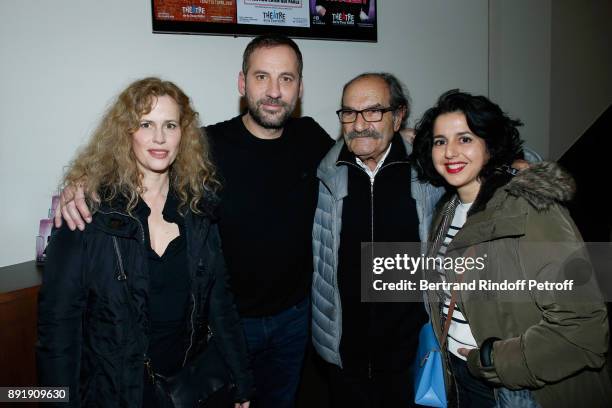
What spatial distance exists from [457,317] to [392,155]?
87 centimetres

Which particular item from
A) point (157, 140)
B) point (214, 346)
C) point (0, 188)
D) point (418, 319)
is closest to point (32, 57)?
point (0, 188)

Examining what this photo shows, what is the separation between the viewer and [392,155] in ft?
6.97

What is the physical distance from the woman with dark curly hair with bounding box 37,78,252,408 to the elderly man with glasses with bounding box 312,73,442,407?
53 cm

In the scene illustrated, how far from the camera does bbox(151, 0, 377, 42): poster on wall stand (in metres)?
2.79

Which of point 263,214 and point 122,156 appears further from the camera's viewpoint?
point 263,214

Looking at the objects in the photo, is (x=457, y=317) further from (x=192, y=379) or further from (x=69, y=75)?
(x=69, y=75)

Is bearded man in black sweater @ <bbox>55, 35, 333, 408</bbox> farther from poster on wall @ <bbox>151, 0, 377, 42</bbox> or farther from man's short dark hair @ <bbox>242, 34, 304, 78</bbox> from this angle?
poster on wall @ <bbox>151, 0, 377, 42</bbox>

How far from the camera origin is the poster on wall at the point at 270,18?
2.79 metres

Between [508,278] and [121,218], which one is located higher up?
[121,218]

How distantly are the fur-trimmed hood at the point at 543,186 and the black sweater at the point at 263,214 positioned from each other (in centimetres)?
106

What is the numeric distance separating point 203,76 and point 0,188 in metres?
1.47

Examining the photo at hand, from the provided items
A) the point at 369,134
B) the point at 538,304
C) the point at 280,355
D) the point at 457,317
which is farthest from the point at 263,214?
the point at 538,304

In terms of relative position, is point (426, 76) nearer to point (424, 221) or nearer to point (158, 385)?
point (424, 221)

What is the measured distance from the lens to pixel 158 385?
1520 millimetres
